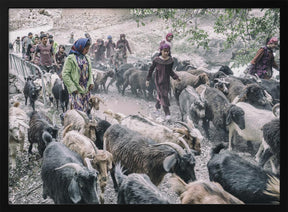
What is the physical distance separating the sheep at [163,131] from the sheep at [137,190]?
0.57 metres

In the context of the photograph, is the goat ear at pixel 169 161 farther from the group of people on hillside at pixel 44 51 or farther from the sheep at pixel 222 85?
the group of people on hillside at pixel 44 51

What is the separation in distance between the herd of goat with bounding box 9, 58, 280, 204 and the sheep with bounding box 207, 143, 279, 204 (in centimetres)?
1

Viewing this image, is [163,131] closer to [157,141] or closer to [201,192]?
[157,141]

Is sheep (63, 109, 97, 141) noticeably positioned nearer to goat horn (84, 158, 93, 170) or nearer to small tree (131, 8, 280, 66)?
goat horn (84, 158, 93, 170)

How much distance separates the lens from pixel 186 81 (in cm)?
516

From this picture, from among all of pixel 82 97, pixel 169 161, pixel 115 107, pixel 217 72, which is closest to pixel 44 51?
pixel 82 97

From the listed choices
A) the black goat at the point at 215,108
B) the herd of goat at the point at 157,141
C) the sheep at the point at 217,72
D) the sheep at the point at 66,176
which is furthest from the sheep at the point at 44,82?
the black goat at the point at 215,108

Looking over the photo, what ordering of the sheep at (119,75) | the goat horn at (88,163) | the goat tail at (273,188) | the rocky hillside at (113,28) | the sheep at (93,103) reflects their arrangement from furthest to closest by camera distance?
1. the sheep at (119,75)
2. the sheep at (93,103)
3. the rocky hillside at (113,28)
4. the goat tail at (273,188)
5. the goat horn at (88,163)

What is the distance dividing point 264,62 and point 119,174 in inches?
98.0

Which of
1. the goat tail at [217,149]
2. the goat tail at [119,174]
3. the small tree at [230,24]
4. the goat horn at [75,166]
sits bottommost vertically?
the goat tail at [119,174]

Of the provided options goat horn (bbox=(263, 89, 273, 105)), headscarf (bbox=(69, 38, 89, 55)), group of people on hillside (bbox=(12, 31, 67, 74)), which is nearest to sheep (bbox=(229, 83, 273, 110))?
goat horn (bbox=(263, 89, 273, 105))

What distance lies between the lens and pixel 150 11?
500 cm

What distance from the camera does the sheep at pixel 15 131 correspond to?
497 centimetres
